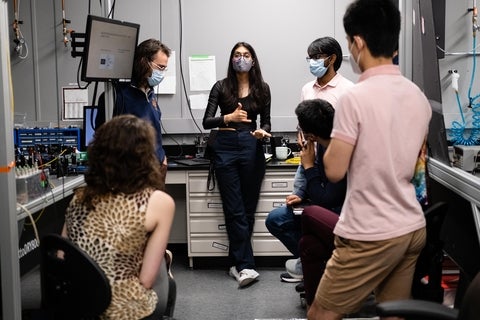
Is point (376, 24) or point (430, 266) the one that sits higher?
point (376, 24)

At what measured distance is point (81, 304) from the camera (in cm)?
164

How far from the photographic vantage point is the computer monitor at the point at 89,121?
3443mm

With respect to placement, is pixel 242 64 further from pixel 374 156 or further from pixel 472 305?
pixel 472 305

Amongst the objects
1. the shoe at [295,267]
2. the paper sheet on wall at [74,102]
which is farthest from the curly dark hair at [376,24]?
the paper sheet on wall at [74,102]

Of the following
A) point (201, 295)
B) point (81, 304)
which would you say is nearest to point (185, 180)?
point (201, 295)

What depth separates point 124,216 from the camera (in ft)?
5.49

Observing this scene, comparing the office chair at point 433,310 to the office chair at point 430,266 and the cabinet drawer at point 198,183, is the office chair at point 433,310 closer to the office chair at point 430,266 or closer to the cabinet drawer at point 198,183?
the office chair at point 430,266

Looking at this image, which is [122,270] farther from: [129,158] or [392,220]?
[392,220]

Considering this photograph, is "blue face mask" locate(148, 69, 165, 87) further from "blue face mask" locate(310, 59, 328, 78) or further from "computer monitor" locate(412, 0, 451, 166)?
"computer monitor" locate(412, 0, 451, 166)

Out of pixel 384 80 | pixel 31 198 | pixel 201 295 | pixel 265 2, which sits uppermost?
pixel 265 2

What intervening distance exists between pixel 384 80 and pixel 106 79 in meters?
1.70

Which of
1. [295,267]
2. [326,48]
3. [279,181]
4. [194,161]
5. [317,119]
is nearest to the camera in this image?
[317,119]

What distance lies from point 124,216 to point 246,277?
1959mm

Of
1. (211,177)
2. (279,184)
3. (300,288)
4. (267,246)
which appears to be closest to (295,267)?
(300,288)
